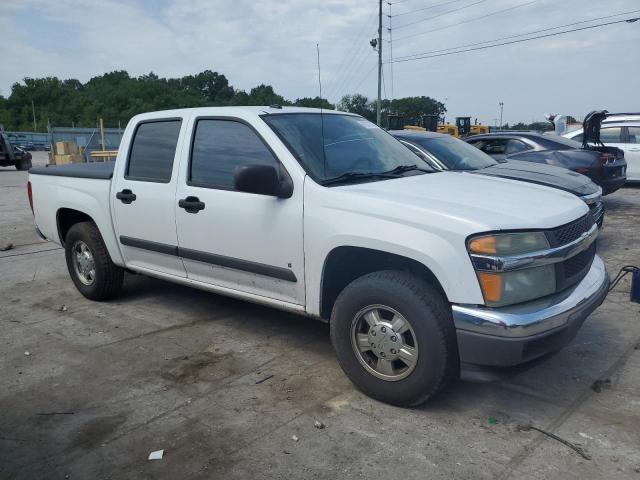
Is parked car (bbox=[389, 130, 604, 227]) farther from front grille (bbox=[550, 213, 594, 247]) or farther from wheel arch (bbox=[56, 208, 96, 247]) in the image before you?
wheel arch (bbox=[56, 208, 96, 247])

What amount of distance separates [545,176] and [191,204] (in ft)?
14.7

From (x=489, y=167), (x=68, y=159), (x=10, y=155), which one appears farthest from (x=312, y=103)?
(x=10, y=155)

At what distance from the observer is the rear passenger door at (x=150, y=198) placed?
14.9ft

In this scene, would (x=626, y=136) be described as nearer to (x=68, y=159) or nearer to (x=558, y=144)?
(x=558, y=144)

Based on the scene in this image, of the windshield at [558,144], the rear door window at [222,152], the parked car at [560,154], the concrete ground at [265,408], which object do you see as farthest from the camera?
the windshield at [558,144]

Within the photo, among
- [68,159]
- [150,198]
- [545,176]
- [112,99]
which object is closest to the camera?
[150,198]

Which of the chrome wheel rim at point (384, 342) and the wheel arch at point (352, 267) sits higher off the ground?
the wheel arch at point (352, 267)

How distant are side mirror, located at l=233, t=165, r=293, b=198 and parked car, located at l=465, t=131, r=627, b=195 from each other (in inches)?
229

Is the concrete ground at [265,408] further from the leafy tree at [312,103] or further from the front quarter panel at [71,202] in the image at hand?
the leafy tree at [312,103]

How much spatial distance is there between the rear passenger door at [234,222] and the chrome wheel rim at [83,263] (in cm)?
151

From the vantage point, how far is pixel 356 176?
3.88 m

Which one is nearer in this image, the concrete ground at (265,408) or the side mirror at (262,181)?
the concrete ground at (265,408)

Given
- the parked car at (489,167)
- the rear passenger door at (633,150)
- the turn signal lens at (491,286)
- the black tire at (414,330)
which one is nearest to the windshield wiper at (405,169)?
the black tire at (414,330)

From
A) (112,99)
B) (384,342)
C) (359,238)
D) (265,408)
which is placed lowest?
(265,408)
